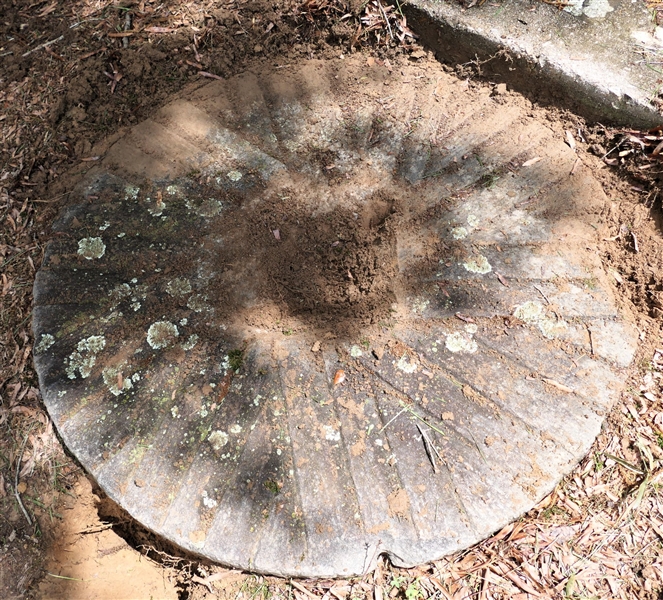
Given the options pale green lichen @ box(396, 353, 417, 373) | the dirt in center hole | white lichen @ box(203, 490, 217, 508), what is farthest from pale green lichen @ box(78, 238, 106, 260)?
pale green lichen @ box(396, 353, 417, 373)

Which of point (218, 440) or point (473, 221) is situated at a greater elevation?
point (473, 221)

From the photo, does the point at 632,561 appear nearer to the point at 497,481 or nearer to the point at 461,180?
the point at 497,481

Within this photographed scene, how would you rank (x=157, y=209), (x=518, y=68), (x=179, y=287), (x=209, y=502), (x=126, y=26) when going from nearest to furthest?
(x=209, y=502) < (x=179, y=287) < (x=157, y=209) < (x=518, y=68) < (x=126, y=26)

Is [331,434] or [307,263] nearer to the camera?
[331,434]

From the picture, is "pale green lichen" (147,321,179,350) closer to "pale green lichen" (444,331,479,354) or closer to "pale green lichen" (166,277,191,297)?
"pale green lichen" (166,277,191,297)

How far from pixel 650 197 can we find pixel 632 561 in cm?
138

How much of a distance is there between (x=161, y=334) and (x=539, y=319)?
4.20 ft

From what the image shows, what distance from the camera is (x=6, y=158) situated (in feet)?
8.43

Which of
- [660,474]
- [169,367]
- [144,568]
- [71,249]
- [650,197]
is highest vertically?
[650,197]

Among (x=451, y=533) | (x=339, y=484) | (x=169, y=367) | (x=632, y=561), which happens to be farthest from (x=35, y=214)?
(x=632, y=561)

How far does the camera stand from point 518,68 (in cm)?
218

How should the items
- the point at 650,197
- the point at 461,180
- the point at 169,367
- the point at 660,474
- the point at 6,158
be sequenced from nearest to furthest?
the point at 169,367, the point at 660,474, the point at 461,180, the point at 650,197, the point at 6,158

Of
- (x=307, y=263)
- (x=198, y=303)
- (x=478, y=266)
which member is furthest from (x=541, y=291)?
(x=198, y=303)

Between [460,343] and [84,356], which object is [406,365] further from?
[84,356]
